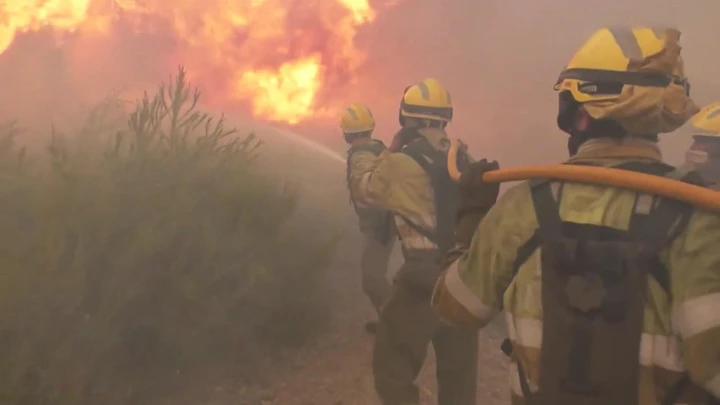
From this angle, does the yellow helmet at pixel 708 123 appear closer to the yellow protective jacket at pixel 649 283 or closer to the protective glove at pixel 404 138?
the protective glove at pixel 404 138

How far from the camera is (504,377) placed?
15.8 ft

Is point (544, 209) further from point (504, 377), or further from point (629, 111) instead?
point (504, 377)

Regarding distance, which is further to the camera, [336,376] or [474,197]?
[336,376]

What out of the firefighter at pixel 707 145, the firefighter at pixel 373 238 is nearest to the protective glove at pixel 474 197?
the firefighter at pixel 707 145

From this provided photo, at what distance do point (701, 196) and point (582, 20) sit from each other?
10.0 metres

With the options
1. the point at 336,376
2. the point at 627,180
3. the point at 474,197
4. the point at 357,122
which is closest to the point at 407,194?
the point at 474,197

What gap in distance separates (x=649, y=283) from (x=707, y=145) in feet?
10.1

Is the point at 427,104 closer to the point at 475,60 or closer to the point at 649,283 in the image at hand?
the point at 649,283

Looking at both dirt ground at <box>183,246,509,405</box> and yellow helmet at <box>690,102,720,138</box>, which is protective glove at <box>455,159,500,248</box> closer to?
dirt ground at <box>183,246,509,405</box>

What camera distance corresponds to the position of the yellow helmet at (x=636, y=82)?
144cm

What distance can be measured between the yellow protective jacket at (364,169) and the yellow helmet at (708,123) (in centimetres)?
217

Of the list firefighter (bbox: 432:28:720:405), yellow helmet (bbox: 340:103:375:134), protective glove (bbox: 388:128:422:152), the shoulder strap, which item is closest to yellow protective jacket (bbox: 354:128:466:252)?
protective glove (bbox: 388:128:422:152)

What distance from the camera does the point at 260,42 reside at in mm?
9422

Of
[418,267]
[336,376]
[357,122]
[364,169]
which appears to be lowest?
[336,376]
